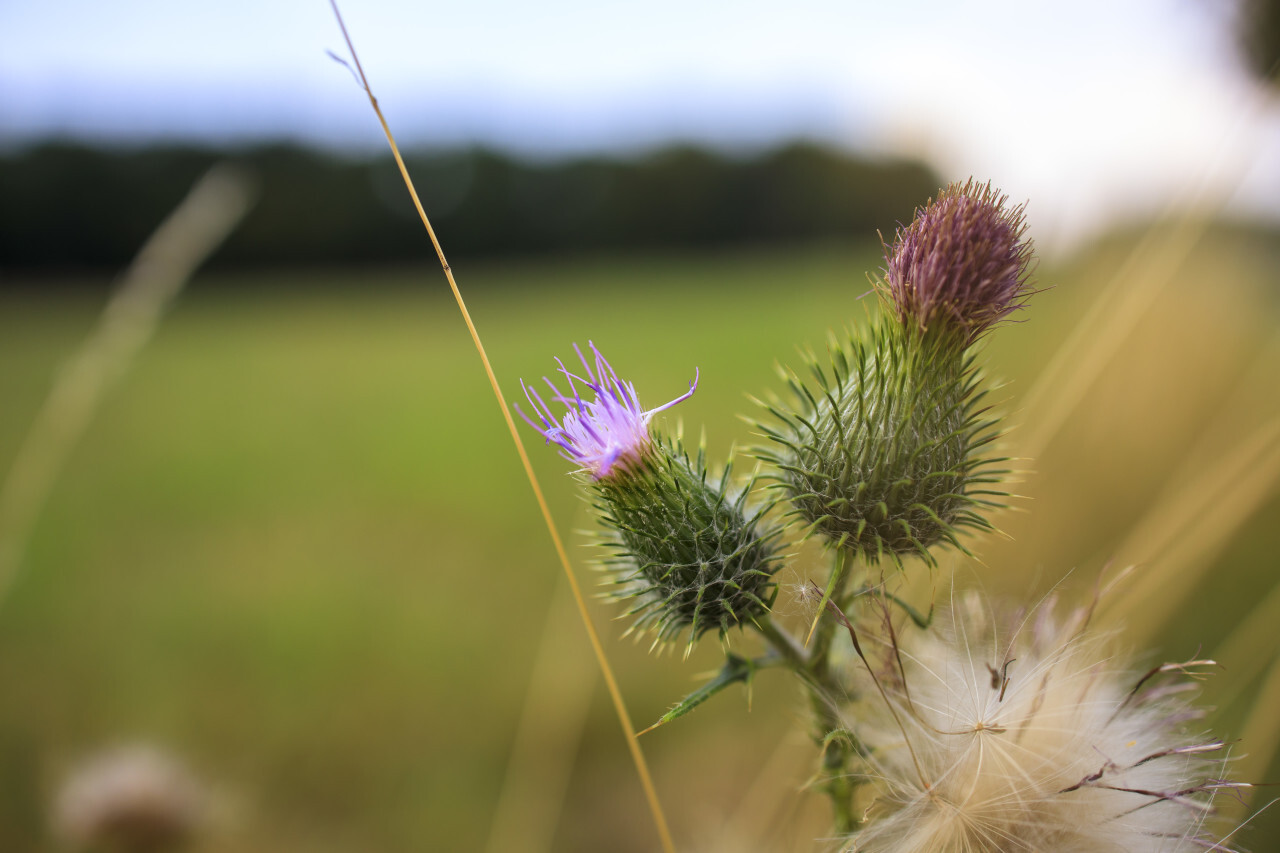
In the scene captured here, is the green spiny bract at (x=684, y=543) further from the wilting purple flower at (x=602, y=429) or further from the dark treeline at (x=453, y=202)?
the dark treeline at (x=453, y=202)

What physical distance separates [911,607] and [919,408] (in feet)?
1.00

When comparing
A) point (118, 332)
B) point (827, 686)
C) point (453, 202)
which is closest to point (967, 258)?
point (827, 686)

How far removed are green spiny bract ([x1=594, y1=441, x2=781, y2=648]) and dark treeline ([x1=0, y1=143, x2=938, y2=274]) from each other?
72.0 feet

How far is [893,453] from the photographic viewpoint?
108 centimetres

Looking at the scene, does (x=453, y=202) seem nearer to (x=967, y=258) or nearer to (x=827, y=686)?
(x=967, y=258)

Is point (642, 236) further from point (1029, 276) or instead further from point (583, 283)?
point (1029, 276)

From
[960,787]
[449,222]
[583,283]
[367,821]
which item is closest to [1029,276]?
[960,787]

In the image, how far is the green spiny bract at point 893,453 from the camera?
40.4 inches

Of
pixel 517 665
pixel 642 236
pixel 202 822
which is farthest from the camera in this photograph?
pixel 642 236

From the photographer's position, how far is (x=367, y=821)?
3.01 metres

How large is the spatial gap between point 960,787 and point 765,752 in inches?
92.7

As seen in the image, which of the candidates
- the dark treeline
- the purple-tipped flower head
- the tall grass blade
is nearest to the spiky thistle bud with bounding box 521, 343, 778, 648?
the purple-tipped flower head

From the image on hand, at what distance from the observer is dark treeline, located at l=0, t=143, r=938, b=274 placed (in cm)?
2662

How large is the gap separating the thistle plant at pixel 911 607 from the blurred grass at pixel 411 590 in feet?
0.57
